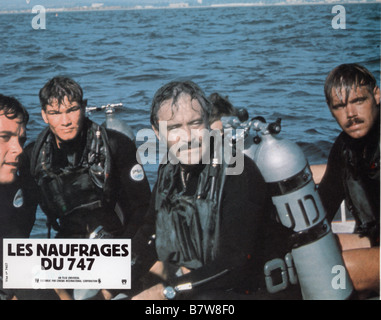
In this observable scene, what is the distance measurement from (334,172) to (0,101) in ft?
6.39

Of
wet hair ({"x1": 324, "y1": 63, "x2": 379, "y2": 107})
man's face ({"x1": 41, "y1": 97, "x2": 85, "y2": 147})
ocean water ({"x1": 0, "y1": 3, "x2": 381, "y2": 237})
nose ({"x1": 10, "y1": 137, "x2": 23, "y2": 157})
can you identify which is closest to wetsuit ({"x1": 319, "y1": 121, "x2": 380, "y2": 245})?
ocean water ({"x1": 0, "y1": 3, "x2": 381, "y2": 237})

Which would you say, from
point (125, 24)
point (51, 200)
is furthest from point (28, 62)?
point (51, 200)

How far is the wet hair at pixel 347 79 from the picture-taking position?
2.60 metres

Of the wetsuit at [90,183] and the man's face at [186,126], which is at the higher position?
the man's face at [186,126]

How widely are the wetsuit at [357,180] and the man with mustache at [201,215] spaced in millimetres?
451

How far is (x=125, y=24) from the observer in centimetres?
305

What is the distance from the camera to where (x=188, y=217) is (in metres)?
2.54

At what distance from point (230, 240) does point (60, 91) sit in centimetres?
125

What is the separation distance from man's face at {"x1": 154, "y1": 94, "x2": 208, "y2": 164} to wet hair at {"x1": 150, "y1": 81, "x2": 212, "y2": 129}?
2cm

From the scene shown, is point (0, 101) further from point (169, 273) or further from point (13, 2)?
point (169, 273)

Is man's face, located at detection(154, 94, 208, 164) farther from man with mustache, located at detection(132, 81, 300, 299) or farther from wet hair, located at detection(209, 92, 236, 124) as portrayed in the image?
wet hair, located at detection(209, 92, 236, 124)

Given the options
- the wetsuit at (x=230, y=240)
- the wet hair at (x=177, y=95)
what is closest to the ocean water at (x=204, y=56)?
the wet hair at (x=177, y=95)

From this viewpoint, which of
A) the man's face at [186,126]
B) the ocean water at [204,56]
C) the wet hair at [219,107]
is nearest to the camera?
the man's face at [186,126]

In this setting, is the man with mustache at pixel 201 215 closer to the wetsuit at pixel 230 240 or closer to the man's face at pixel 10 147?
the wetsuit at pixel 230 240
